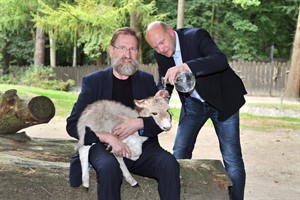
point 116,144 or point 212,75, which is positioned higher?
point 212,75

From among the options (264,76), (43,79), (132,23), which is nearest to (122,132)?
(132,23)

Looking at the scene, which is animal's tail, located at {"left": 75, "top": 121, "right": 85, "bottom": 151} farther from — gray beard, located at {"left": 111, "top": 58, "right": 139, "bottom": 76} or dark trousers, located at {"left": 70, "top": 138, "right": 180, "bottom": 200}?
gray beard, located at {"left": 111, "top": 58, "right": 139, "bottom": 76}

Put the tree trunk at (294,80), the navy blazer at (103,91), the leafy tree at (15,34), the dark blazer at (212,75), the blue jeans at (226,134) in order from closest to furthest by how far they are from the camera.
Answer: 1. the navy blazer at (103,91)
2. the dark blazer at (212,75)
3. the blue jeans at (226,134)
4. the tree trunk at (294,80)
5. the leafy tree at (15,34)

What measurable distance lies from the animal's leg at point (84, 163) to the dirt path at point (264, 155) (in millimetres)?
2902

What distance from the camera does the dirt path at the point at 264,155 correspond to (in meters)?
5.62

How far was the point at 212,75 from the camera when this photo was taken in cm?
364

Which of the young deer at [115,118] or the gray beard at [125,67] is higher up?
the gray beard at [125,67]

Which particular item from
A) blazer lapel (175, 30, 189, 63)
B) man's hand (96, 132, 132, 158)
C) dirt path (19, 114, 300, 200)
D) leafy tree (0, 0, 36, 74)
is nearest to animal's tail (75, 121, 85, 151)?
man's hand (96, 132, 132, 158)

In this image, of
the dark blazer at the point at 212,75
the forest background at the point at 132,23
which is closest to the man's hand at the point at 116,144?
the dark blazer at the point at 212,75

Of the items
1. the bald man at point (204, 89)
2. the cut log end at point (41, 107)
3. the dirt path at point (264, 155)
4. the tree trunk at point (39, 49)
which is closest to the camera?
the bald man at point (204, 89)

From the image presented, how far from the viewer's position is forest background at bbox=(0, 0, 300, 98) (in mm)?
18781

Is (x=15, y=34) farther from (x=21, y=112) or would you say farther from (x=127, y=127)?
(x=127, y=127)

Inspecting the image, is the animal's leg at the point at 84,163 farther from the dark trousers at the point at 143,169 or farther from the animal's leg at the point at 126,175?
the animal's leg at the point at 126,175

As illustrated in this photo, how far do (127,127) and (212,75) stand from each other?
1098mm
